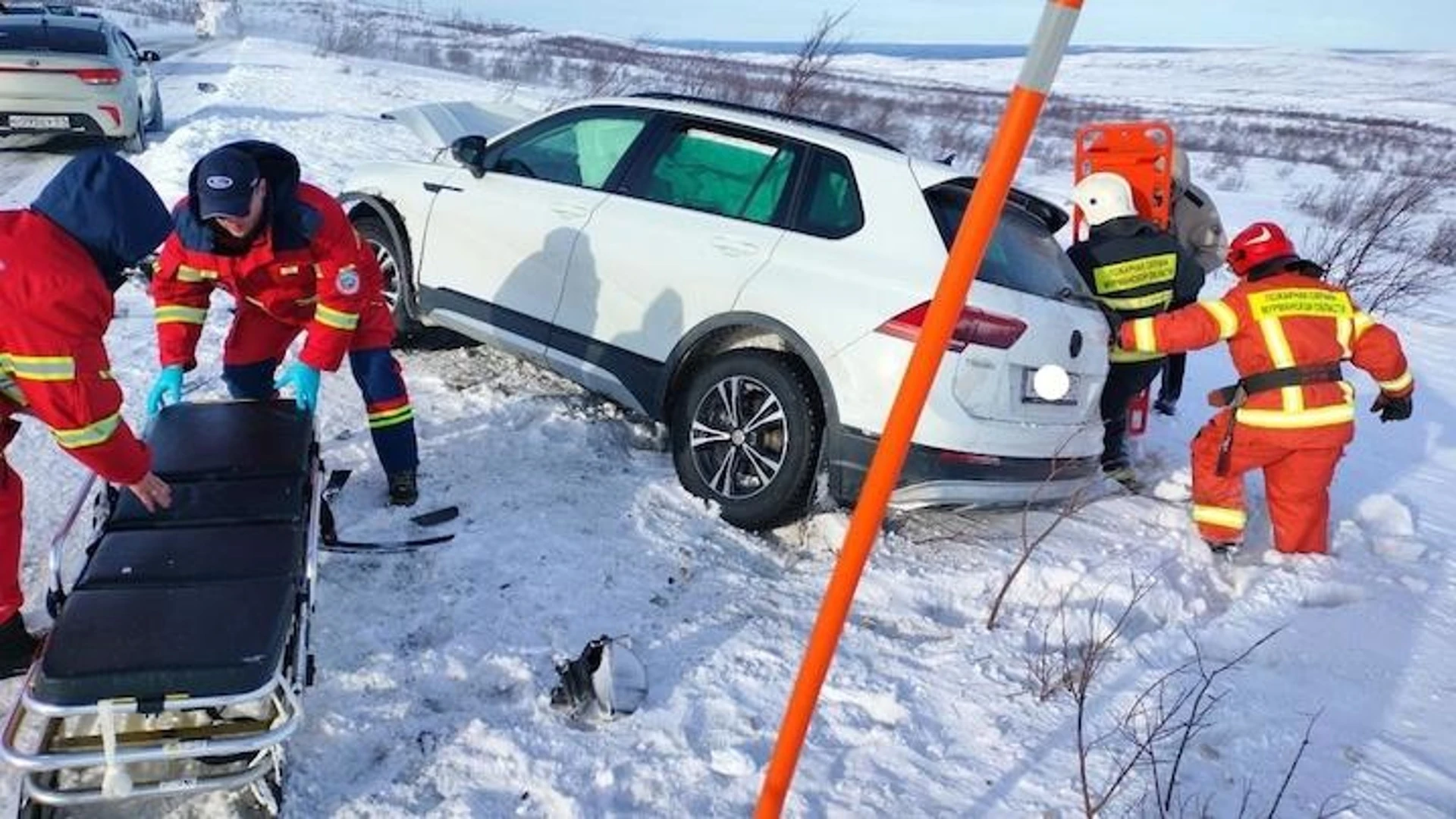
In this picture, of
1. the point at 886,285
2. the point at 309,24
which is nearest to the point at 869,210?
the point at 886,285

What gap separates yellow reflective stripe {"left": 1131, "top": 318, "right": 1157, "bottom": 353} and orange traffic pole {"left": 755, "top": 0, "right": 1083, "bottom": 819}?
3185mm

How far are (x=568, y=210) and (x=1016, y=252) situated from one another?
2125 millimetres

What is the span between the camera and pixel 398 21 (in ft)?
227

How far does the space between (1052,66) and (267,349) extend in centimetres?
351

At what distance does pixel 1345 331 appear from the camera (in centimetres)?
464

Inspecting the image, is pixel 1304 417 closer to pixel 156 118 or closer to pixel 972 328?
pixel 972 328

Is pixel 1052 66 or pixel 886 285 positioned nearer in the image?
pixel 1052 66

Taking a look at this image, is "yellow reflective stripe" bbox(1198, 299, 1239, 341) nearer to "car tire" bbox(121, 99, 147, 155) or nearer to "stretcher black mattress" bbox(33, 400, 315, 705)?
"stretcher black mattress" bbox(33, 400, 315, 705)

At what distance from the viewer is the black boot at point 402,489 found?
4.09 meters

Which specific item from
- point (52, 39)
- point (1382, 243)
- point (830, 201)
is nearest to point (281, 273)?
point (830, 201)

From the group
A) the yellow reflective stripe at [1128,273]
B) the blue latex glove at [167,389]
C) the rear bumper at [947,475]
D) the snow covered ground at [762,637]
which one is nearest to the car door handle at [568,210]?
the snow covered ground at [762,637]

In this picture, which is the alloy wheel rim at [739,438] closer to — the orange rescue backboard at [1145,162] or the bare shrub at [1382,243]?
the orange rescue backboard at [1145,162]

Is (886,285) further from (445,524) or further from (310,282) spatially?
(310,282)

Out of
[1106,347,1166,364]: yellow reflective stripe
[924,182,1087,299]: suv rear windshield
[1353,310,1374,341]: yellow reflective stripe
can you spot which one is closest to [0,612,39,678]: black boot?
[924,182,1087,299]: suv rear windshield
